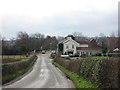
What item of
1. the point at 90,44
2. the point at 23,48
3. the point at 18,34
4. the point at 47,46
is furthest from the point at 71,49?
the point at 47,46

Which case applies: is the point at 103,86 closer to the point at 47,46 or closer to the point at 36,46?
the point at 36,46

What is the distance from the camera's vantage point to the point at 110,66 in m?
10.9

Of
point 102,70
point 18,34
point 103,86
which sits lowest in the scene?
point 103,86

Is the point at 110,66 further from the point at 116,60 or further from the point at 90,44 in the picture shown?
the point at 90,44

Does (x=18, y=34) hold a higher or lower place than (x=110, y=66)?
higher

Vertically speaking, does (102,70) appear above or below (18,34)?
below

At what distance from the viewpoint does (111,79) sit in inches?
422

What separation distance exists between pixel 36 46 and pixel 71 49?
49.2m

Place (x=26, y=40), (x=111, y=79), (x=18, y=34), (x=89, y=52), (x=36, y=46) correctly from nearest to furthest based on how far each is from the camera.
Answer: (x=111, y=79) → (x=89, y=52) → (x=26, y=40) → (x=18, y=34) → (x=36, y=46)

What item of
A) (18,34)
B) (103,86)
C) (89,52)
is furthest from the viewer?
(18,34)

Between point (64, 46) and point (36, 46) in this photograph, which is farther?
point (36, 46)

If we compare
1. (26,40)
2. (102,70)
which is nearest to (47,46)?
(26,40)

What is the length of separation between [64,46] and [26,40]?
29506 millimetres

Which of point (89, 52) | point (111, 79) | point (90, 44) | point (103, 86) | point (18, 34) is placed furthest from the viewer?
point (18, 34)
